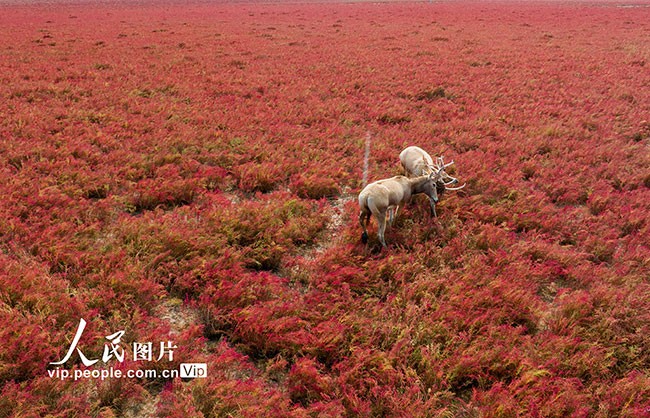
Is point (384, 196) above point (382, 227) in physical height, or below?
above

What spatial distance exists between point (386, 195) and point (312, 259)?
5.32ft

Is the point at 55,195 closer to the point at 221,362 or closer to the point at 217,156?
the point at 217,156

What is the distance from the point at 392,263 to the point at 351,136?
21.6 feet

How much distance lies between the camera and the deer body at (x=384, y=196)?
5.85m

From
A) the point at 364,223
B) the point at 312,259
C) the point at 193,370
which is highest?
the point at 364,223

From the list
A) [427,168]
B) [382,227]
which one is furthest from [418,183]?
[382,227]

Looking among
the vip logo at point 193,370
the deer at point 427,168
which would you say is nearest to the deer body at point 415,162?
the deer at point 427,168

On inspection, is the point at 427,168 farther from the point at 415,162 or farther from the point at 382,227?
the point at 382,227

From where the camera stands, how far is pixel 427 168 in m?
7.47

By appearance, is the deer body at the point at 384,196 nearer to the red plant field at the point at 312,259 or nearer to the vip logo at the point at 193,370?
the red plant field at the point at 312,259

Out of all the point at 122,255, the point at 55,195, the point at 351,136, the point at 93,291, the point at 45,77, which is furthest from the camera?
the point at 45,77

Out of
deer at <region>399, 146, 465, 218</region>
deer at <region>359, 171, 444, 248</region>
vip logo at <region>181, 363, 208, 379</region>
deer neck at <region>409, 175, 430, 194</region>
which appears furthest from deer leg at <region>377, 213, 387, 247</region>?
vip logo at <region>181, 363, 208, 379</region>

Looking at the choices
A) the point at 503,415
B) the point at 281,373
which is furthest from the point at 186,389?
the point at 503,415

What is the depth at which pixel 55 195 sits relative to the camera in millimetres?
6957
